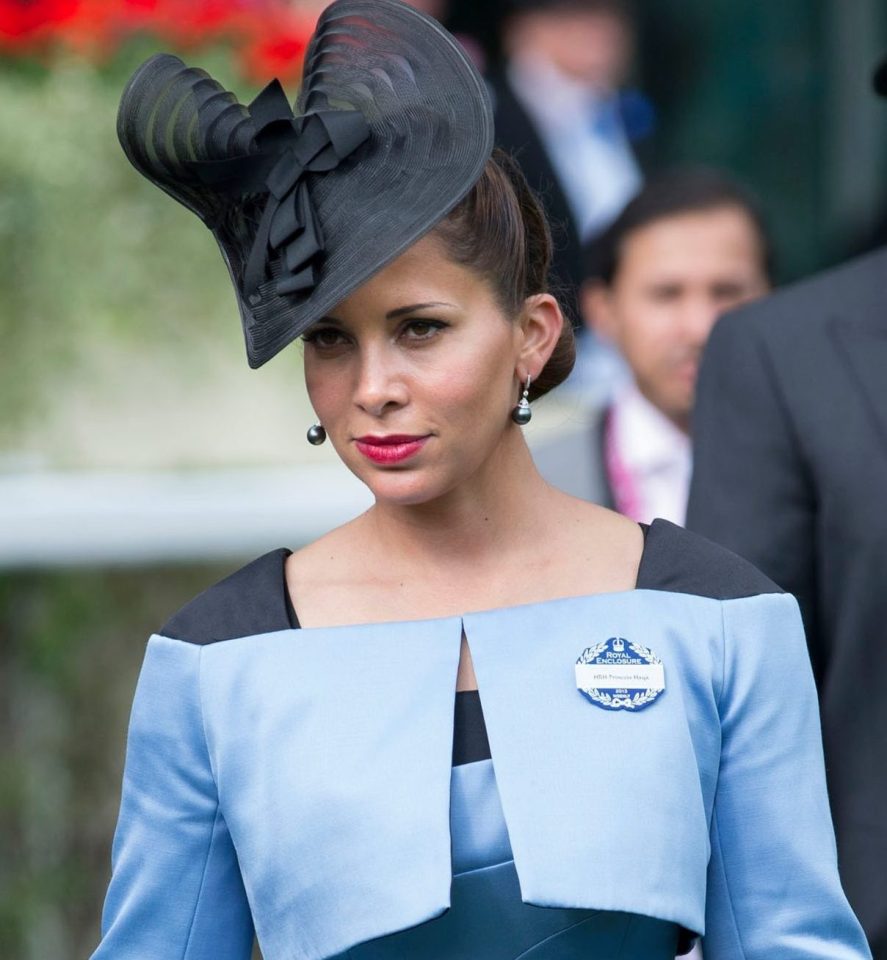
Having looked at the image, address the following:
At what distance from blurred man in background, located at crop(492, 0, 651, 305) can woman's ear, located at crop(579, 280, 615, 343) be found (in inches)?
28.0

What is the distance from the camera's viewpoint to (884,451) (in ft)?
10.1

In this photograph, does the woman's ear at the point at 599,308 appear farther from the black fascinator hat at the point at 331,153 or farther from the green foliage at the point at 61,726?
the black fascinator hat at the point at 331,153

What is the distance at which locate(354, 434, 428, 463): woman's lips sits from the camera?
2422 mm

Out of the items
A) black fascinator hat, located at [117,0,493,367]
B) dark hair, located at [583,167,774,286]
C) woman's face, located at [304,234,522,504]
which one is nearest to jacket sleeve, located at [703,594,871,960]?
woman's face, located at [304,234,522,504]

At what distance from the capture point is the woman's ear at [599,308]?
15.6 feet

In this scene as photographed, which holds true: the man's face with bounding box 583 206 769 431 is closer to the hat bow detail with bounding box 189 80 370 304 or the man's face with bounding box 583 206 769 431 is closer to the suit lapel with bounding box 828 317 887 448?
the suit lapel with bounding box 828 317 887 448

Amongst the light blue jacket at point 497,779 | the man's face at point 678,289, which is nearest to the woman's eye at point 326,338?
the light blue jacket at point 497,779

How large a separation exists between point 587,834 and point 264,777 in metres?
0.36

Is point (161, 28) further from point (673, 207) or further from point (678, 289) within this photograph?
point (678, 289)

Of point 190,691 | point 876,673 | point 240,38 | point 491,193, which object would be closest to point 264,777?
point 190,691

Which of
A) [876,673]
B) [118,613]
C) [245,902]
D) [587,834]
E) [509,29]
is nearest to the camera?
[587,834]

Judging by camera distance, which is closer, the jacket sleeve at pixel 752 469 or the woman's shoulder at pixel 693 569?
the woman's shoulder at pixel 693 569

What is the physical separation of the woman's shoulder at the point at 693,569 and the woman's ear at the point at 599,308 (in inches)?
84.0

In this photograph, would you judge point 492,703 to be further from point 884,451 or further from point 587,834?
point 884,451
